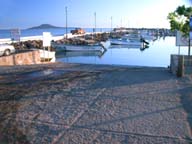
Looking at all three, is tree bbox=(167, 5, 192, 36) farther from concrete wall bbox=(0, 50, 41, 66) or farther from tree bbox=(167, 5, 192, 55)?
concrete wall bbox=(0, 50, 41, 66)

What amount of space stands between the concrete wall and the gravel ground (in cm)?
810

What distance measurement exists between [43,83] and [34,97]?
5.42ft

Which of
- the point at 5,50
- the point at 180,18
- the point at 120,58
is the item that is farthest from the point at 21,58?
the point at 120,58

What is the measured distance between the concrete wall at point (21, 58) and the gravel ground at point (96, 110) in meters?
8.10

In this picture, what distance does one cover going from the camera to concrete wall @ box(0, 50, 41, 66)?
17125 mm

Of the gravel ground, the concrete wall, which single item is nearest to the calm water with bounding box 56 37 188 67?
the concrete wall

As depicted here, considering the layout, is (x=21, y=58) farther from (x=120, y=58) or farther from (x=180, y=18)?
(x=120, y=58)

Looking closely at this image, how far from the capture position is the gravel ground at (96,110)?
4457mm

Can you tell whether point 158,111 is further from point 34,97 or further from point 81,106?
point 34,97

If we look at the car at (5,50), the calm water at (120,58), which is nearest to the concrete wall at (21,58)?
the car at (5,50)

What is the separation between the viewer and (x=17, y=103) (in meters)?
6.31

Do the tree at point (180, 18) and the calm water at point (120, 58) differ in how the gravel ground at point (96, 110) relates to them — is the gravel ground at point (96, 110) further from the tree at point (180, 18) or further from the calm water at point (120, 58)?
the calm water at point (120, 58)

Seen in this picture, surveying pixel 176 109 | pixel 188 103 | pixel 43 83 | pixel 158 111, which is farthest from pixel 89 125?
pixel 43 83

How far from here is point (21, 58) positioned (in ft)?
61.7
